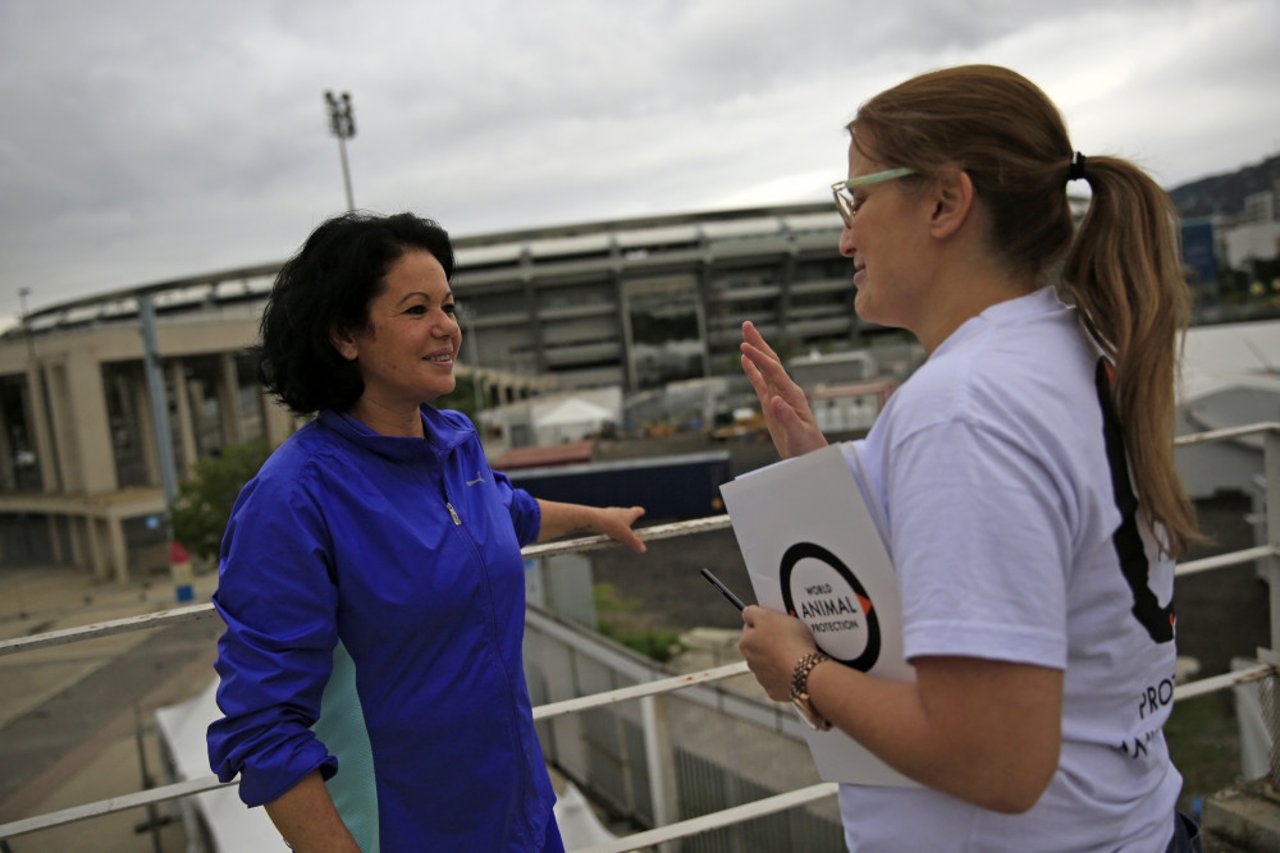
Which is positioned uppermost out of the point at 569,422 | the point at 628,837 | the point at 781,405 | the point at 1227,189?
the point at 1227,189

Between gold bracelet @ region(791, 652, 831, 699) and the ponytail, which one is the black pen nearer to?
gold bracelet @ region(791, 652, 831, 699)

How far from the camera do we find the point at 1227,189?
A: 16612 centimetres

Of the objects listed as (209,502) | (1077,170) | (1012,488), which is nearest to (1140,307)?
(1077,170)

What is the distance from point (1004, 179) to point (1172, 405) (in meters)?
0.29

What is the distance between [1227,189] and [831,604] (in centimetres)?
20361

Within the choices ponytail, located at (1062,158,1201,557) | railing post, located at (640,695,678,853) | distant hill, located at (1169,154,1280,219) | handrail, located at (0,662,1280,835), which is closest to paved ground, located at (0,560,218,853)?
railing post, located at (640,695,678,853)

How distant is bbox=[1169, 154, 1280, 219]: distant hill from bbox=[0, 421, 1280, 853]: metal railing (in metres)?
163

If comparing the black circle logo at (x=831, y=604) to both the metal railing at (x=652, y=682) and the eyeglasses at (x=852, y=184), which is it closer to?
the eyeglasses at (x=852, y=184)

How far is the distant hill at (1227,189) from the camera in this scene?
144m

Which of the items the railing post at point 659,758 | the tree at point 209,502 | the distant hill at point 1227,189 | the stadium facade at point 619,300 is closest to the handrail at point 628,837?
the railing post at point 659,758

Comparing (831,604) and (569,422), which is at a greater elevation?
(831,604)

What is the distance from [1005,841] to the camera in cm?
86

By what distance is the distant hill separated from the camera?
473ft

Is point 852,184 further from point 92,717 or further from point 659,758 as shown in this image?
point 92,717
